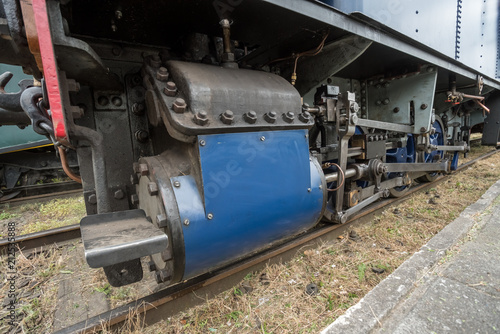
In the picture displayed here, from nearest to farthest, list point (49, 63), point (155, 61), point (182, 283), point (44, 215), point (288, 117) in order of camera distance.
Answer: point (49, 63)
point (155, 61)
point (288, 117)
point (182, 283)
point (44, 215)

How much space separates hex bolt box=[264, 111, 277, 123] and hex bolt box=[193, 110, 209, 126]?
1.30ft

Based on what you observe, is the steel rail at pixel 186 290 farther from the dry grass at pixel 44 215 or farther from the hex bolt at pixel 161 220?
the dry grass at pixel 44 215

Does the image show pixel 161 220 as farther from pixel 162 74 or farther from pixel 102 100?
pixel 102 100

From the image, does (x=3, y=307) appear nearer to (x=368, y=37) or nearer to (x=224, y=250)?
(x=224, y=250)

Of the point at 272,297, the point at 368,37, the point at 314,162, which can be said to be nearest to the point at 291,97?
the point at 314,162

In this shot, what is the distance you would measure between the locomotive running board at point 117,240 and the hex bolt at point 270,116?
850mm

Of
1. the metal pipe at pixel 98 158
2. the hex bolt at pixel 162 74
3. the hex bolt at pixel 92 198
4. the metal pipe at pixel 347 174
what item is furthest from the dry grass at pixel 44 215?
the metal pipe at pixel 347 174

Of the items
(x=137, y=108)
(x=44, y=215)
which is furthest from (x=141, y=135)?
(x=44, y=215)

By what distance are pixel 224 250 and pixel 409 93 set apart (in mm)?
2958

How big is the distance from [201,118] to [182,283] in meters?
1.15

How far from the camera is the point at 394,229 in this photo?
279 cm

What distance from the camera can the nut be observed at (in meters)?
1.24

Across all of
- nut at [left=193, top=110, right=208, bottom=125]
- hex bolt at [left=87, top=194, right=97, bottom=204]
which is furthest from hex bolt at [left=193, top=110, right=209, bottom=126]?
hex bolt at [left=87, top=194, right=97, bottom=204]

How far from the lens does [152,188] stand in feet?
4.15
